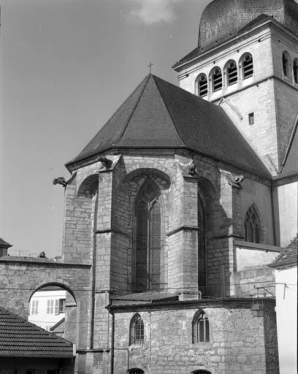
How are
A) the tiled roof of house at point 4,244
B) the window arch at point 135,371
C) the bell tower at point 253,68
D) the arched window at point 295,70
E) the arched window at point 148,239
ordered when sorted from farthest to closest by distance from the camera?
the tiled roof of house at point 4,244, the arched window at point 295,70, the bell tower at point 253,68, the arched window at point 148,239, the window arch at point 135,371

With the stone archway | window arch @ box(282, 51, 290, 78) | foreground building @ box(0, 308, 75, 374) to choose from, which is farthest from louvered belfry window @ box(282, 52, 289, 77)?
foreground building @ box(0, 308, 75, 374)

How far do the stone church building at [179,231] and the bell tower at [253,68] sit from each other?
111mm

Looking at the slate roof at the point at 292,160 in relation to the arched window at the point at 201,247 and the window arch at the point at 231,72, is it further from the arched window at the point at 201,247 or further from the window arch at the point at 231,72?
the arched window at the point at 201,247

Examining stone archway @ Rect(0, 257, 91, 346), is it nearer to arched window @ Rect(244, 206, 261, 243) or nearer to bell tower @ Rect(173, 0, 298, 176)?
arched window @ Rect(244, 206, 261, 243)

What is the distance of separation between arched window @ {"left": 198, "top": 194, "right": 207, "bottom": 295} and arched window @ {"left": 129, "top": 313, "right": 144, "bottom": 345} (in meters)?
4.54

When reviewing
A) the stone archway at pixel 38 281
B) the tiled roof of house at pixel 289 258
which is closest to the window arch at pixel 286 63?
the stone archway at pixel 38 281

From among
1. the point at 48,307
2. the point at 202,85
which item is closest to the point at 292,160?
the point at 202,85

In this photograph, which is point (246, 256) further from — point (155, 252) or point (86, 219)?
point (86, 219)

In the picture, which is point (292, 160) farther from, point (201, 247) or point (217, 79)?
point (201, 247)

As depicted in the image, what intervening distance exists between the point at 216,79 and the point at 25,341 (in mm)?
18558

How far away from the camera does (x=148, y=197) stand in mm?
21609

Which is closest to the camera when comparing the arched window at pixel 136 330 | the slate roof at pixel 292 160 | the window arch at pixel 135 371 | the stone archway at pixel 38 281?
the window arch at pixel 135 371

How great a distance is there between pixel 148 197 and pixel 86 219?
2553mm

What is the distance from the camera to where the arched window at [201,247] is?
21.6 metres
